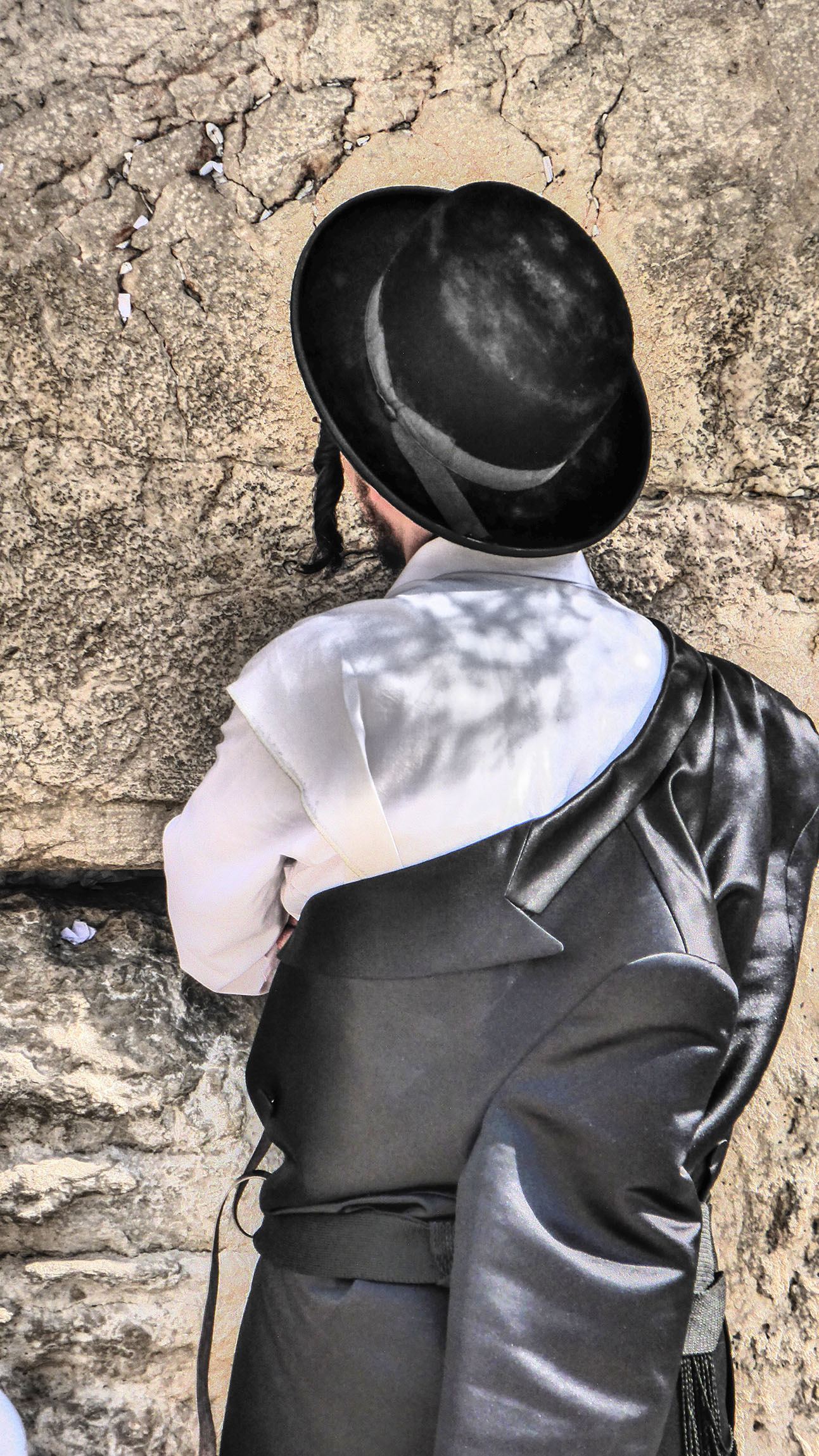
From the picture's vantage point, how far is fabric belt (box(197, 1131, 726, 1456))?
103 centimetres

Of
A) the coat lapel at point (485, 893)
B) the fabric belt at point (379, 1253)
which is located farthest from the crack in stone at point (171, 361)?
the fabric belt at point (379, 1253)

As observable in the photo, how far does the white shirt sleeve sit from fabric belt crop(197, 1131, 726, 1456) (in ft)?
0.78

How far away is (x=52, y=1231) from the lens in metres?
1.50

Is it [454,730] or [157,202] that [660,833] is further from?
[157,202]

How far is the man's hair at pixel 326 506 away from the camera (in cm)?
131

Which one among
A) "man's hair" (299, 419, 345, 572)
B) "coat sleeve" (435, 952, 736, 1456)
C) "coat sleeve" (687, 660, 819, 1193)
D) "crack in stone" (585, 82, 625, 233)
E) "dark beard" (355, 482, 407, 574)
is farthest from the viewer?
"crack in stone" (585, 82, 625, 233)

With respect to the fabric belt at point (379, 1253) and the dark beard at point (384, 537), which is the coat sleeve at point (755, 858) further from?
the dark beard at point (384, 537)

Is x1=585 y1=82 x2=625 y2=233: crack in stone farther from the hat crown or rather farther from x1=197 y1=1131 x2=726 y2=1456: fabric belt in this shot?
x1=197 y1=1131 x2=726 y2=1456: fabric belt

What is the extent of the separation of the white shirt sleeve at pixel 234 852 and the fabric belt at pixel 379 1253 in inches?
9.4

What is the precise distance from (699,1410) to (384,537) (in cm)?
97

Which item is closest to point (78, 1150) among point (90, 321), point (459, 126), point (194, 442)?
point (194, 442)

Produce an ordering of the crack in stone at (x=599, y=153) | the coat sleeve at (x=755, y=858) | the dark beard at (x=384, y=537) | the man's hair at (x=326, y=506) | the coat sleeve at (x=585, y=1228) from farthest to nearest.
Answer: the crack in stone at (x=599, y=153) < the man's hair at (x=326, y=506) < the dark beard at (x=384, y=537) < the coat sleeve at (x=755, y=858) < the coat sleeve at (x=585, y=1228)

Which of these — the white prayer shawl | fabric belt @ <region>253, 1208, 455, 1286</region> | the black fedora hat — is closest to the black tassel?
fabric belt @ <region>253, 1208, 455, 1286</region>

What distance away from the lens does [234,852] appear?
1.07m
